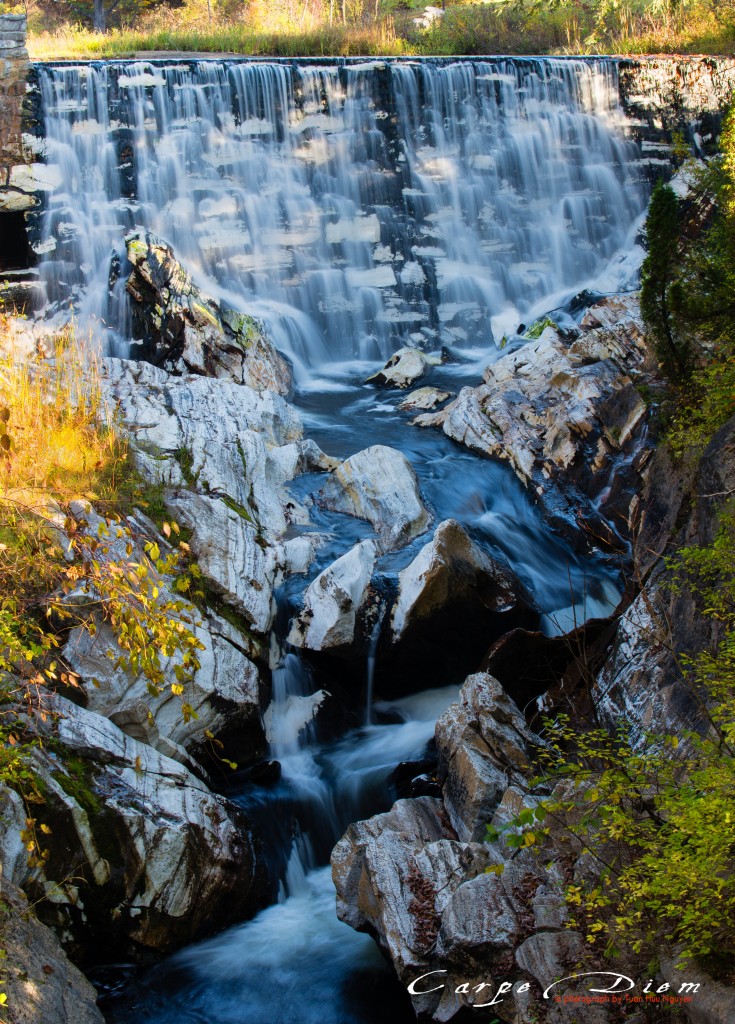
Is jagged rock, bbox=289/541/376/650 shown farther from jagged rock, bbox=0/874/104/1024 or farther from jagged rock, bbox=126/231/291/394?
jagged rock, bbox=126/231/291/394

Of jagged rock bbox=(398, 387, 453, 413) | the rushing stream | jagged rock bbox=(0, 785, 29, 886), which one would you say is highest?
the rushing stream

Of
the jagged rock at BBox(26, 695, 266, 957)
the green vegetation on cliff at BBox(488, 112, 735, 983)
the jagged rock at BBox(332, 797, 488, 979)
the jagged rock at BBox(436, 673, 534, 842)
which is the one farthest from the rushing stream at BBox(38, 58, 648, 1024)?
the jagged rock at BBox(26, 695, 266, 957)

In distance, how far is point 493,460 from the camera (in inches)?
395

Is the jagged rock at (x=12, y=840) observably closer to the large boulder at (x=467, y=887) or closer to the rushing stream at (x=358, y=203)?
the large boulder at (x=467, y=887)

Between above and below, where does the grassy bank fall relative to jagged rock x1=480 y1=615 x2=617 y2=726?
above

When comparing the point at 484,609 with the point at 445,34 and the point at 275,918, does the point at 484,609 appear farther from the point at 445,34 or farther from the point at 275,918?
the point at 445,34

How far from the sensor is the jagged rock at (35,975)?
3.58m

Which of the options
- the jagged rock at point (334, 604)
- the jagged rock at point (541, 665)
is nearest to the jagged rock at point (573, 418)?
the jagged rock at point (541, 665)

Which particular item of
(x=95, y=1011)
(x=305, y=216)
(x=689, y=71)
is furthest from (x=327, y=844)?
(x=689, y=71)

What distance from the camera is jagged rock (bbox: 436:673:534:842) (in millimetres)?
5047

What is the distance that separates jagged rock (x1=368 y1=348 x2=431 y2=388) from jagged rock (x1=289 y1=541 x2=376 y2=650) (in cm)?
609

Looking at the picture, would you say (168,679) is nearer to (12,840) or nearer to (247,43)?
(12,840)

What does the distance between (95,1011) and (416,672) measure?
136 inches

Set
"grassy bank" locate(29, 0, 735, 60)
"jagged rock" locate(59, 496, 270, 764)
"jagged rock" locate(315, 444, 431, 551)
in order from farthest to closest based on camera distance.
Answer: "grassy bank" locate(29, 0, 735, 60), "jagged rock" locate(315, 444, 431, 551), "jagged rock" locate(59, 496, 270, 764)
